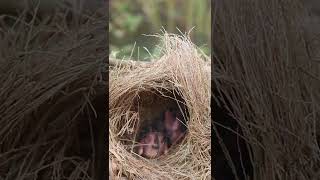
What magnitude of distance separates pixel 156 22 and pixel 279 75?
80 cm

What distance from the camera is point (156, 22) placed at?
1.59 metres

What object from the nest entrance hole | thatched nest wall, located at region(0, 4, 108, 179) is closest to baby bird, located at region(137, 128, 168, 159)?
the nest entrance hole

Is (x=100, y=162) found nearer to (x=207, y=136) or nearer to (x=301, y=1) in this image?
(x=301, y=1)

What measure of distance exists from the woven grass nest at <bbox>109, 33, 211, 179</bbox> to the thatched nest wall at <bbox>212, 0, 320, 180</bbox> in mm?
488

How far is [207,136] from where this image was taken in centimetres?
138

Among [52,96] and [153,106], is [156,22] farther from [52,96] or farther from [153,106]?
[52,96]

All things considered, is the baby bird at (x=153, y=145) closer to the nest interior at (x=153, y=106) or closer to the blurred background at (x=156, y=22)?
the nest interior at (x=153, y=106)

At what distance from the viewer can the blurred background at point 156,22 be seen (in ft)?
5.16

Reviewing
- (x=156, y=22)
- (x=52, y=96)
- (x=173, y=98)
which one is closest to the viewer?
(x=52, y=96)

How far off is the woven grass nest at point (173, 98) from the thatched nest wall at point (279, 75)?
1.60ft

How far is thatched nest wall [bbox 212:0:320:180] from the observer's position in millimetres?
828

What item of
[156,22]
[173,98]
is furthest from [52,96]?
[156,22]

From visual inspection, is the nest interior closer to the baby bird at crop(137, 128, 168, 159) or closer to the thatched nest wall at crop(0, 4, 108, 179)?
the baby bird at crop(137, 128, 168, 159)

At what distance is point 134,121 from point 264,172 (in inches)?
25.0
